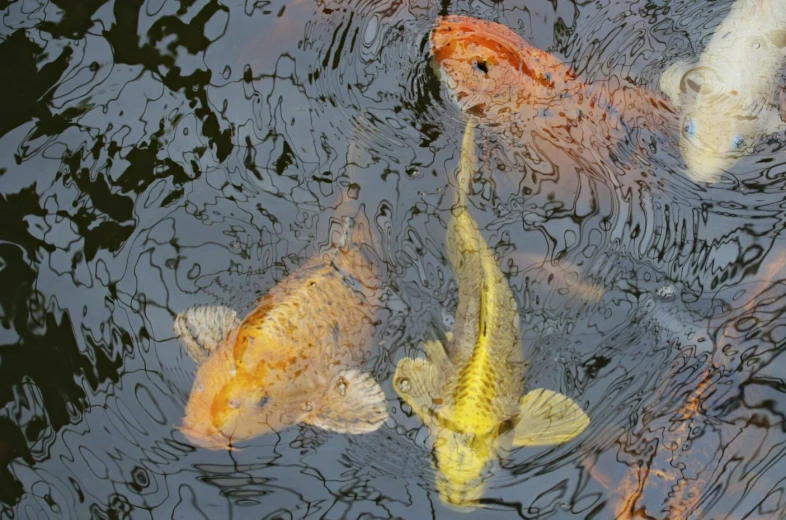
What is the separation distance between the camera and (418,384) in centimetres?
418

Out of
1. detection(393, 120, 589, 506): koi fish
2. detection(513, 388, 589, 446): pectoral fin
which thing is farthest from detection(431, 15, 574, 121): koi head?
detection(513, 388, 589, 446): pectoral fin

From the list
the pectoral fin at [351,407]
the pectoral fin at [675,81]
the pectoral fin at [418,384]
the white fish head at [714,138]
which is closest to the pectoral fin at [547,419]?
the pectoral fin at [418,384]

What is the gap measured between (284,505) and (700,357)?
2.52m

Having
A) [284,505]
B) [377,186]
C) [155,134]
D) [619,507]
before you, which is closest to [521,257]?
[377,186]

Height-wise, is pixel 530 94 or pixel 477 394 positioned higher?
pixel 530 94

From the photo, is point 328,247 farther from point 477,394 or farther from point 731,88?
point 731,88

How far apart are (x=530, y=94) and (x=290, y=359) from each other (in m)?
2.60

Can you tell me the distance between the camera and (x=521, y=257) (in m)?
4.64

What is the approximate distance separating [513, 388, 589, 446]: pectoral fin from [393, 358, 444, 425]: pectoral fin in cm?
49

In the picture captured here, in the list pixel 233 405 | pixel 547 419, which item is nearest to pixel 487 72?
pixel 547 419

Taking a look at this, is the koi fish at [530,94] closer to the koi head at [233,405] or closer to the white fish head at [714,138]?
the white fish head at [714,138]

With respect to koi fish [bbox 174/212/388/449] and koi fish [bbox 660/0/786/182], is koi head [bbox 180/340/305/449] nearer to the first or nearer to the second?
koi fish [bbox 174/212/388/449]

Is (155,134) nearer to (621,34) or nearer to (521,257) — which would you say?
(521,257)

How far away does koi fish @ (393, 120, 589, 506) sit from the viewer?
3877 millimetres
